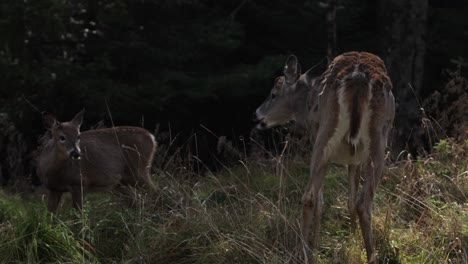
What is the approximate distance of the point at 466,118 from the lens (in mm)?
9992

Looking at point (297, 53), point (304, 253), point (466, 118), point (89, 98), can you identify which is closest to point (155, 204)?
point (304, 253)

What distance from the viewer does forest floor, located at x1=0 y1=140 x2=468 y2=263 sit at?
21.8ft

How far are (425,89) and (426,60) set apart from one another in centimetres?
44

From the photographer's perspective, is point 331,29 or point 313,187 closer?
point 313,187

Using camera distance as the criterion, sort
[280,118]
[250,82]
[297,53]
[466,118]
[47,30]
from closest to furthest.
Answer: [280,118], [466,118], [47,30], [250,82], [297,53]

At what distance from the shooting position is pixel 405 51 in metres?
12.5

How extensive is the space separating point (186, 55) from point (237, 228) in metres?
6.93

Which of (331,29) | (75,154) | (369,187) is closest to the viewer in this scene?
(369,187)

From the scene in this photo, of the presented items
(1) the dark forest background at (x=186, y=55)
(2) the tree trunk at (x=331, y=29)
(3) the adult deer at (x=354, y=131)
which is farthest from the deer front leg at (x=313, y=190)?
(2) the tree trunk at (x=331, y=29)

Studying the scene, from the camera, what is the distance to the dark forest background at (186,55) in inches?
494

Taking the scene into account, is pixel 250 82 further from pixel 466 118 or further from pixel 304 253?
pixel 304 253

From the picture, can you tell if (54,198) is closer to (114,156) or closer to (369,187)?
(114,156)

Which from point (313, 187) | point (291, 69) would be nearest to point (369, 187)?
point (313, 187)

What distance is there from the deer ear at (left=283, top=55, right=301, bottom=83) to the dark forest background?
292cm
